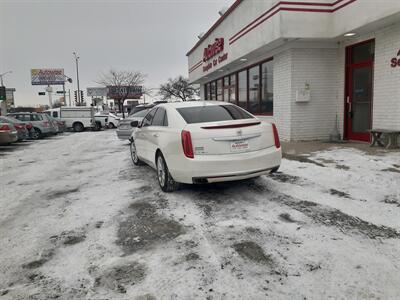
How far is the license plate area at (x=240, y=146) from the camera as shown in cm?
519

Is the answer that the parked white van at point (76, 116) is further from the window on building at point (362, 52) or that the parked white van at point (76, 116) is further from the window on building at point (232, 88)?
the window on building at point (362, 52)

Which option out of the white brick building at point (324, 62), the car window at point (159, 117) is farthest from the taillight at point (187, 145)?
the white brick building at point (324, 62)

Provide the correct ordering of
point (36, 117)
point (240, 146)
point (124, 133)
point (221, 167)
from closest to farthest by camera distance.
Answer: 1. point (221, 167)
2. point (240, 146)
3. point (124, 133)
4. point (36, 117)

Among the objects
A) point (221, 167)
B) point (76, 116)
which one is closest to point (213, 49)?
point (221, 167)

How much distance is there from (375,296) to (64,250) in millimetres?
3106

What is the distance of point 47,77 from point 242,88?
62653 millimetres

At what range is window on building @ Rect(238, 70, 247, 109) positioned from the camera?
16422 mm

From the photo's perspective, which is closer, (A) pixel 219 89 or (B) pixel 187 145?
(B) pixel 187 145

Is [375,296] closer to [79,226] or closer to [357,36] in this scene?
[79,226]

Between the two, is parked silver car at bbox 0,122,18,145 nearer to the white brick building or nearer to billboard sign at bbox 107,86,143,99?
the white brick building

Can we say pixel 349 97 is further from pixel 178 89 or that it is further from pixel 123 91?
pixel 178 89

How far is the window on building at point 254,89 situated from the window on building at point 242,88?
27.1 inches

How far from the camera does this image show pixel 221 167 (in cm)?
509

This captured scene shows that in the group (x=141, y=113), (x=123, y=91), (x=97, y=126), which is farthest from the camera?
(x=123, y=91)
